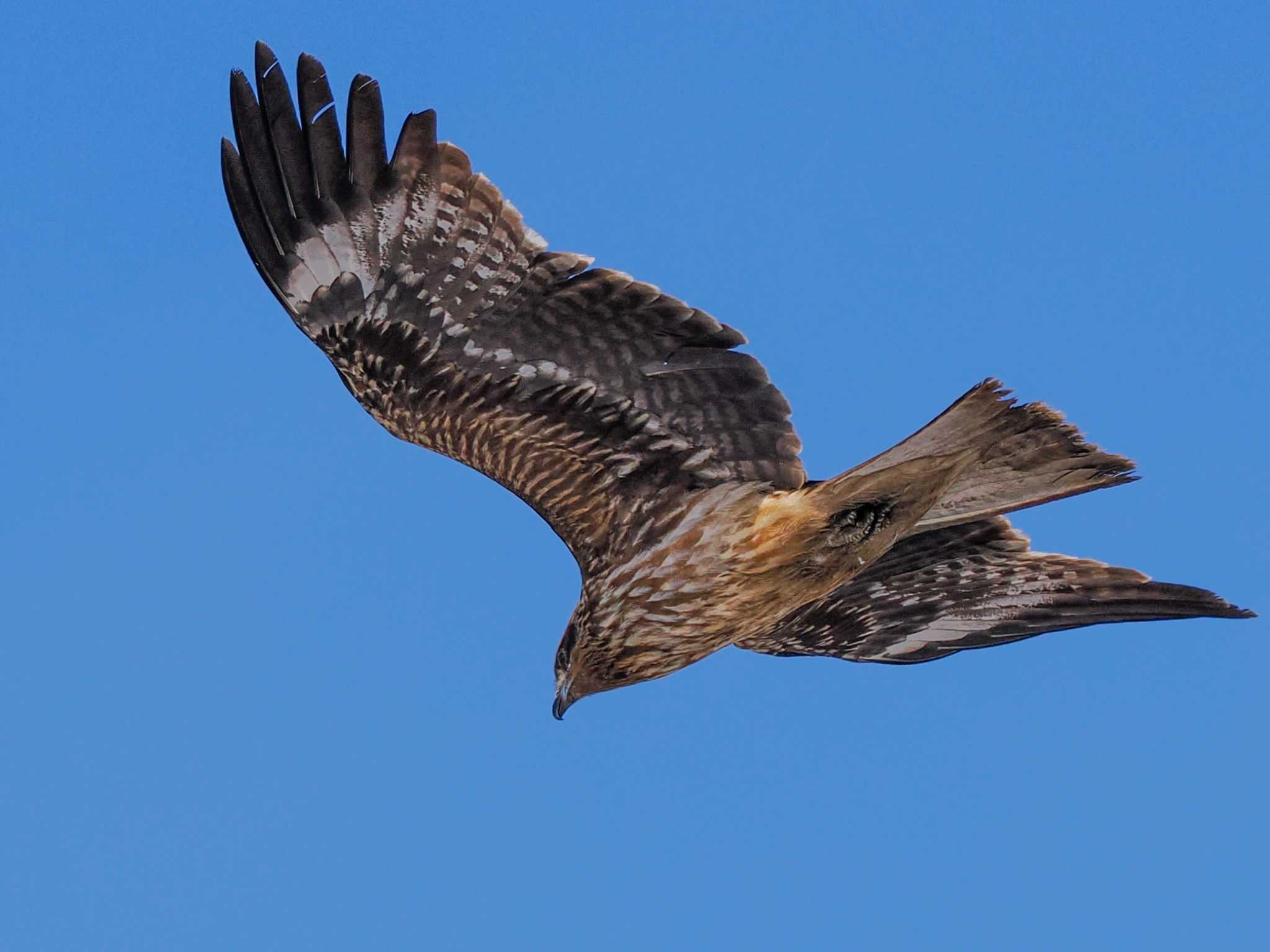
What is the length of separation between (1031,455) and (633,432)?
1583mm

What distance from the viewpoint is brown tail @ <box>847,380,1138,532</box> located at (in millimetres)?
7023

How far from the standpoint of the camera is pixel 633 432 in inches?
297

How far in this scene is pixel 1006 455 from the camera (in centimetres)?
734

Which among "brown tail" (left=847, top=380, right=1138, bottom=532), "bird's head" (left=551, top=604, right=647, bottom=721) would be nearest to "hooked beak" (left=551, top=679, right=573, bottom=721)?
"bird's head" (left=551, top=604, right=647, bottom=721)

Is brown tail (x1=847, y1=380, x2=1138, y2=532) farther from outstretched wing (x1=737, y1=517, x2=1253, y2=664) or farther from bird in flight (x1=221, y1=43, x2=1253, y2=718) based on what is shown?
outstretched wing (x1=737, y1=517, x2=1253, y2=664)

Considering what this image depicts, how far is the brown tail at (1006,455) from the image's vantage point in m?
7.02

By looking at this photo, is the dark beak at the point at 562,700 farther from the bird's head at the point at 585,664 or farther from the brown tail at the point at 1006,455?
the brown tail at the point at 1006,455

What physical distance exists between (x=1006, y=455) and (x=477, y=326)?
2.15 m

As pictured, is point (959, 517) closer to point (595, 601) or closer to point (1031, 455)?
point (1031, 455)

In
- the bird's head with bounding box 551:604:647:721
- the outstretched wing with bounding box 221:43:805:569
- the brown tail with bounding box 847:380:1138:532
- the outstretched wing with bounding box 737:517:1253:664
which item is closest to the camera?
the brown tail with bounding box 847:380:1138:532

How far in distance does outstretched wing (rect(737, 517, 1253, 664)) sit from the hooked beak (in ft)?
3.74

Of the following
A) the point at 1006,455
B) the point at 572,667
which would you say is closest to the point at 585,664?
the point at 572,667

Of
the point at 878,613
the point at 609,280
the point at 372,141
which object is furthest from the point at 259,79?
the point at 878,613

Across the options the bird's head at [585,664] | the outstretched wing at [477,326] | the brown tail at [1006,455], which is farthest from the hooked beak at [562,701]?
the brown tail at [1006,455]
